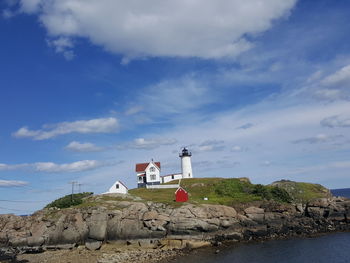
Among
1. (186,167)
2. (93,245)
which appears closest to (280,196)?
(186,167)

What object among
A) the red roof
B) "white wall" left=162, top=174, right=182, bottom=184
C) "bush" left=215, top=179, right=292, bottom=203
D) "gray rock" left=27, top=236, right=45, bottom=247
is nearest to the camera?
"gray rock" left=27, top=236, right=45, bottom=247

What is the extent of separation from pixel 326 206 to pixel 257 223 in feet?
50.2

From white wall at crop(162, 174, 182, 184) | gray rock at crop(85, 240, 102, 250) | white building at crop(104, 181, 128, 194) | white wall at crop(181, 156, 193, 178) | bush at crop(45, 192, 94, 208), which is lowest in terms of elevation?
gray rock at crop(85, 240, 102, 250)

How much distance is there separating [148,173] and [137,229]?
3544 cm

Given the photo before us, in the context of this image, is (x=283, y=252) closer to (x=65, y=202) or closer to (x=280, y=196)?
(x=280, y=196)

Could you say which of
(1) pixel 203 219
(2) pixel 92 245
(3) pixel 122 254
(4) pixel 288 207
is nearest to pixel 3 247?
(2) pixel 92 245

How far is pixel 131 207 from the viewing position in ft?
177

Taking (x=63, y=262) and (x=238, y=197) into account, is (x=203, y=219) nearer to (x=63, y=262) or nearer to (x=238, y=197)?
(x=238, y=197)

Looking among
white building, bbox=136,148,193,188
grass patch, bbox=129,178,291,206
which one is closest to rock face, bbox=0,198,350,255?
grass patch, bbox=129,178,291,206

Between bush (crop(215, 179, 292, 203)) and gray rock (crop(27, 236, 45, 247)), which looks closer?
gray rock (crop(27, 236, 45, 247))

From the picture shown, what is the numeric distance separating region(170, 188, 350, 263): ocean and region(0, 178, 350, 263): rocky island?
356 centimetres

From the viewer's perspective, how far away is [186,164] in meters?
90.9

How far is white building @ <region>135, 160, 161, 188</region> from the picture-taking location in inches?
3366

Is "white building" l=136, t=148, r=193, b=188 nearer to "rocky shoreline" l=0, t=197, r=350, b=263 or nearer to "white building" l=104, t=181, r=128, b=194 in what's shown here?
"white building" l=104, t=181, r=128, b=194
